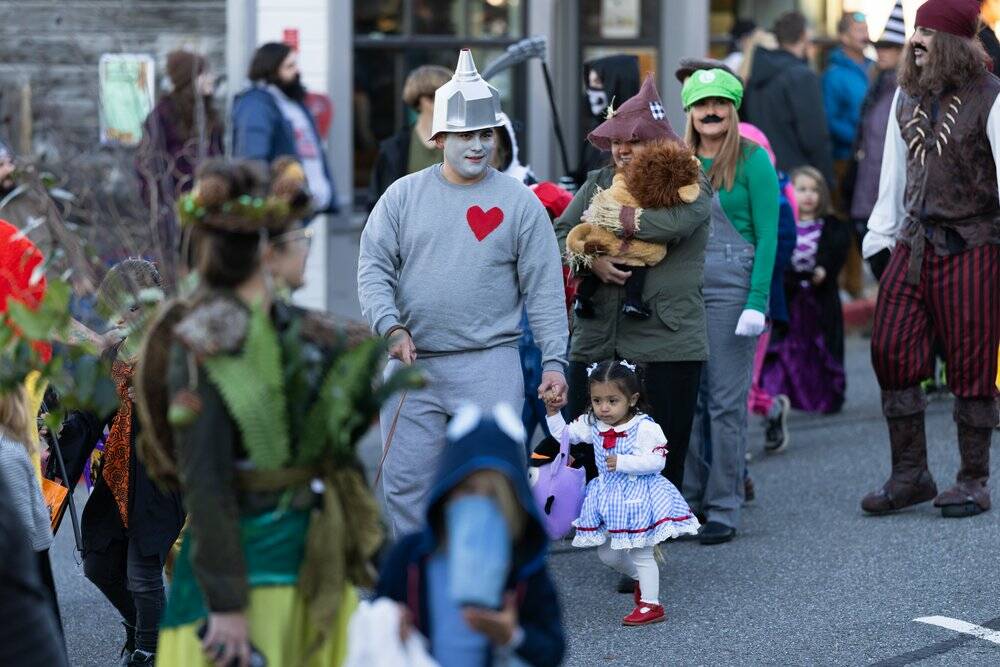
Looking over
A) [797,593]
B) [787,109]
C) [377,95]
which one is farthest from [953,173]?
[377,95]

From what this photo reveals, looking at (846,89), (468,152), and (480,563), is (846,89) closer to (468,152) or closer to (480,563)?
(468,152)

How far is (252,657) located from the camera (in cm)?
378

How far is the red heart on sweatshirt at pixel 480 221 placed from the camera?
5.92m

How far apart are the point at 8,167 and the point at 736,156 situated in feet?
9.66

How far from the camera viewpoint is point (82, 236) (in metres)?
11.2

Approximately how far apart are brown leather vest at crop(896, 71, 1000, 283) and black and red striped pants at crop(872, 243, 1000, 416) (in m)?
0.06

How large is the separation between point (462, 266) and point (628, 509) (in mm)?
1092

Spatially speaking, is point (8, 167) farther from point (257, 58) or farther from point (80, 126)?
point (80, 126)

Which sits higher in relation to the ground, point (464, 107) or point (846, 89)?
point (464, 107)

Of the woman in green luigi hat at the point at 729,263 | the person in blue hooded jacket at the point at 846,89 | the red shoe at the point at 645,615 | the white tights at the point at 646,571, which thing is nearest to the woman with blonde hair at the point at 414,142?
the woman in green luigi hat at the point at 729,263

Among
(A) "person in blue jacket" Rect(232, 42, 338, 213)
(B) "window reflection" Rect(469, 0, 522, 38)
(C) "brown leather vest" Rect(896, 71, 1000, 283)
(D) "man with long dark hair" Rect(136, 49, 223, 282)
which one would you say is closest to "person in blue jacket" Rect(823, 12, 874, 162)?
(B) "window reflection" Rect(469, 0, 522, 38)

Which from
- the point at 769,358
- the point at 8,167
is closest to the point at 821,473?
the point at 769,358

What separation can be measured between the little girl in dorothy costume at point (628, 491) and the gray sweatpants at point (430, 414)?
0.37 metres

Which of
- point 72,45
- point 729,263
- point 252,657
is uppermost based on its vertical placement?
point 72,45
